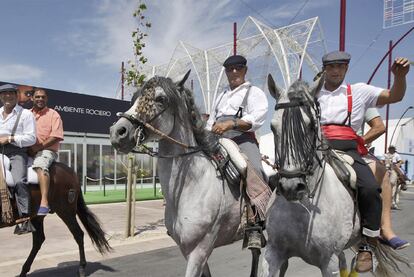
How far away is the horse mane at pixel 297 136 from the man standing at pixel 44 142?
11.7 ft

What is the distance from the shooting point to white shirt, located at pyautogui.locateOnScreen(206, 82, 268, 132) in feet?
12.4

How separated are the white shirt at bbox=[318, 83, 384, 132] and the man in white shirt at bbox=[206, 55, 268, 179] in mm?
692

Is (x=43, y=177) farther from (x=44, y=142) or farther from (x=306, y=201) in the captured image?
(x=306, y=201)

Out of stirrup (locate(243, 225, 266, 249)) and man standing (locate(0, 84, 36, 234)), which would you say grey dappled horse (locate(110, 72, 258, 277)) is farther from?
man standing (locate(0, 84, 36, 234))

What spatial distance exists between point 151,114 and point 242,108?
3.80ft

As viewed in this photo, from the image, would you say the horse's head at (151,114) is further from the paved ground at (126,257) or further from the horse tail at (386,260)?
the paved ground at (126,257)

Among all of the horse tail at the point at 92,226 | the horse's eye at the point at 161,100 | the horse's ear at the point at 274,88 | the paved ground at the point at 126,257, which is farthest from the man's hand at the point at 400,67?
the horse tail at the point at 92,226

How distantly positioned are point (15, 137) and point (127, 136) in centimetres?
254

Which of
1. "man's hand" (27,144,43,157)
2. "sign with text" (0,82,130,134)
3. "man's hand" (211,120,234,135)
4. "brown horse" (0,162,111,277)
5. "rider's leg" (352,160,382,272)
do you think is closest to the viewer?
"rider's leg" (352,160,382,272)

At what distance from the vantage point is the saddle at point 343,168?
3.07 m

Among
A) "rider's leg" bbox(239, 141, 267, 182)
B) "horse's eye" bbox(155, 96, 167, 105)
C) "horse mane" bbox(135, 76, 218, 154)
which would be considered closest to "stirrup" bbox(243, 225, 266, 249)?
"rider's leg" bbox(239, 141, 267, 182)

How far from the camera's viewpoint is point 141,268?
5.93 m

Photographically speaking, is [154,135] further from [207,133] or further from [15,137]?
[15,137]

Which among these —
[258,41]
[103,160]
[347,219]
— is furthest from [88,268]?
[258,41]
